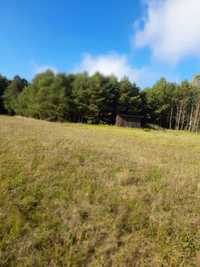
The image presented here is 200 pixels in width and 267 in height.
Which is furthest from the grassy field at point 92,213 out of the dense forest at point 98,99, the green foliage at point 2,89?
the green foliage at point 2,89

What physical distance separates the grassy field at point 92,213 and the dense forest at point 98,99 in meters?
35.3

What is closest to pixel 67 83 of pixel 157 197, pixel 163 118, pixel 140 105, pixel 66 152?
pixel 140 105

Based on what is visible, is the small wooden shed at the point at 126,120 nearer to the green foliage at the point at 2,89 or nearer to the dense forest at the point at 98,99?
the dense forest at the point at 98,99

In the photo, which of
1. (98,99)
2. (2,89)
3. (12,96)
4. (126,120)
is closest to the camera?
(126,120)

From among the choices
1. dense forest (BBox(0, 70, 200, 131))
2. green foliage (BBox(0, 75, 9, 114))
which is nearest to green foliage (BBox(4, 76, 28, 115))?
dense forest (BBox(0, 70, 200, 131))

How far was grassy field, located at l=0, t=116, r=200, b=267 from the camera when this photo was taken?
373 centimetres

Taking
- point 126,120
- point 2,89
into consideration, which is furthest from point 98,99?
point 2,89

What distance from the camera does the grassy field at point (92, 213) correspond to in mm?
3734

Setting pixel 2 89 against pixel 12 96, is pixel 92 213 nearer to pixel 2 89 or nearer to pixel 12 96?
pixel 12 96

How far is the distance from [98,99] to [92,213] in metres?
38.4

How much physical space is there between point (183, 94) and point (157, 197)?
1990 inches

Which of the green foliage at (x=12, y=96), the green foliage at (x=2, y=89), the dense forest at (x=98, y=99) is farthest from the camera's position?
the green foliage at (x=2, y=89)

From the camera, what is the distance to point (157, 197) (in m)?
5.51

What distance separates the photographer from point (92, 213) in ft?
15.3
